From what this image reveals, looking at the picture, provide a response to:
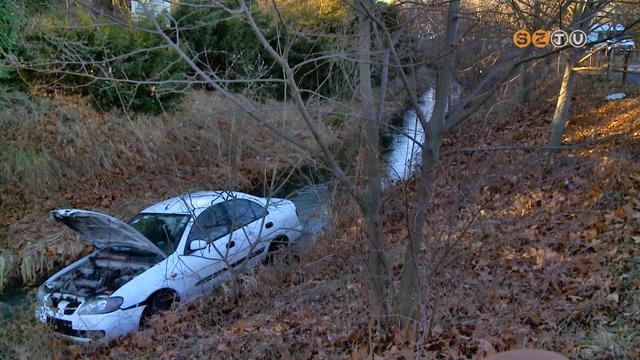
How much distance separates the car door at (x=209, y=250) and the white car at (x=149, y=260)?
1 centimetres

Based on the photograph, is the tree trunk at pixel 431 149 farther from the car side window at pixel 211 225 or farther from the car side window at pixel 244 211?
the car side window at pixel 244 211

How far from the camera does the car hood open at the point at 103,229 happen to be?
7.43m

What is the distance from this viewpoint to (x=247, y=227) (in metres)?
8.83

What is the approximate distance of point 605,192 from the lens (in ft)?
25.1

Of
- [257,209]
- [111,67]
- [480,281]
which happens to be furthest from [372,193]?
[111,67]

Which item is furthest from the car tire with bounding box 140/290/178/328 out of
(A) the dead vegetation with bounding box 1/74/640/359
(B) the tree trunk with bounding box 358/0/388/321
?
(B) the tree trunk with bounding box 358/0/388/321

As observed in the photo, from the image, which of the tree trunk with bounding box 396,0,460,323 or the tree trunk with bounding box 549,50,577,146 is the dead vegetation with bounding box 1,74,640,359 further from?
the tree trunk with bounding box 549,50,577,146

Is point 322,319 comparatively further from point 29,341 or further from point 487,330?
point 29,341

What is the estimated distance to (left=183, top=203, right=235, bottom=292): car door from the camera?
26.5 ft

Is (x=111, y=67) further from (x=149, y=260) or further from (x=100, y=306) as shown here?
(x=100, y=306)

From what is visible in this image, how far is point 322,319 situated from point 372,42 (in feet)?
9.49

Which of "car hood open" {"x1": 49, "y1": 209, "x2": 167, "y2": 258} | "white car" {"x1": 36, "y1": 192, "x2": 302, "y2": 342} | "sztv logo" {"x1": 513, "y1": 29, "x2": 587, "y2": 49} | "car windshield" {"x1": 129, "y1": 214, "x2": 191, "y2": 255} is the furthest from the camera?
"car windshield" {"x1": 129, "y1": 214, "x2": 191, "y2": 255}

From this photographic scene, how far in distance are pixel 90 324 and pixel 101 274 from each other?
2.70 feet

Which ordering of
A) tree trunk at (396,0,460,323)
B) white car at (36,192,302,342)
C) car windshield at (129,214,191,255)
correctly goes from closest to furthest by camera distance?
tree trunk at (396,0,460,323) → white car at (36,192,302,342) → car windshield at (129,214,191,255)
